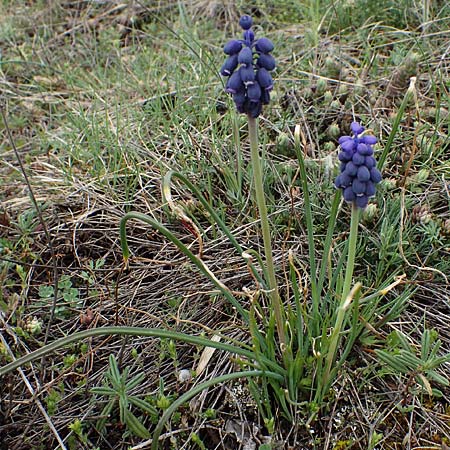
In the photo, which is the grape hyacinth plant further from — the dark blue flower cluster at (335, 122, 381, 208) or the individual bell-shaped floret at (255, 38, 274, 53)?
the dark blue flower cluster at (335, 122, 381, 208)

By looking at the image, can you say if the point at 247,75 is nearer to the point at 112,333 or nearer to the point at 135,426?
the point at 112,333

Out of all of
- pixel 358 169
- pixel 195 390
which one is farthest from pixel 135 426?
pixel 358 169

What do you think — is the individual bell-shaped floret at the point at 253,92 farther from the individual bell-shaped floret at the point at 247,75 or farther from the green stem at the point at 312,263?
the green stem at the point at 312,263

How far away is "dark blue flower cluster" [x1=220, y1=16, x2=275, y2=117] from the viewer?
5.41 ft

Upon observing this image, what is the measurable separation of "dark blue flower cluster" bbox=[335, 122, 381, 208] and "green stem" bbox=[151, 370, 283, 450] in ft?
2.38

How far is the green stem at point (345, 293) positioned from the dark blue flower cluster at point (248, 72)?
49cm

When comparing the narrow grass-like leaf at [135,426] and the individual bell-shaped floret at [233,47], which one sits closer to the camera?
the individual bell-shaped floret at [233,47]

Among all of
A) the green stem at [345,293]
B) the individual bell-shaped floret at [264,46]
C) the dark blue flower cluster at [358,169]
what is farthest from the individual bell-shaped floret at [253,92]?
the green stem at [345,293]

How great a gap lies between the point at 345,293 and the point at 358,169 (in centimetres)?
48

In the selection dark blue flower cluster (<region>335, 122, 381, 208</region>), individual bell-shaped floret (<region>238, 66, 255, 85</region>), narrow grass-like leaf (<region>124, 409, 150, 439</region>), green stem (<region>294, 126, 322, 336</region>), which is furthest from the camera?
Answer: green stem (<region>294, 126, 322, 336</region>)

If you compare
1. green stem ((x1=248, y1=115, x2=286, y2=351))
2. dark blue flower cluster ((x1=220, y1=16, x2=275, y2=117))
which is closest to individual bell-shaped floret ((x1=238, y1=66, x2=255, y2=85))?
dark blue flower cluster ((x1=220, y1=16, x2=275, y2=117))

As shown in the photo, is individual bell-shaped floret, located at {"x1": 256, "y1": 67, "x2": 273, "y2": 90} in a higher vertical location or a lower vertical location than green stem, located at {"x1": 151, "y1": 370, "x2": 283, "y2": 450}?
higher

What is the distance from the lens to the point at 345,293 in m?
1.97

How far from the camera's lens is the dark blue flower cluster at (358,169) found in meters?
1.74
